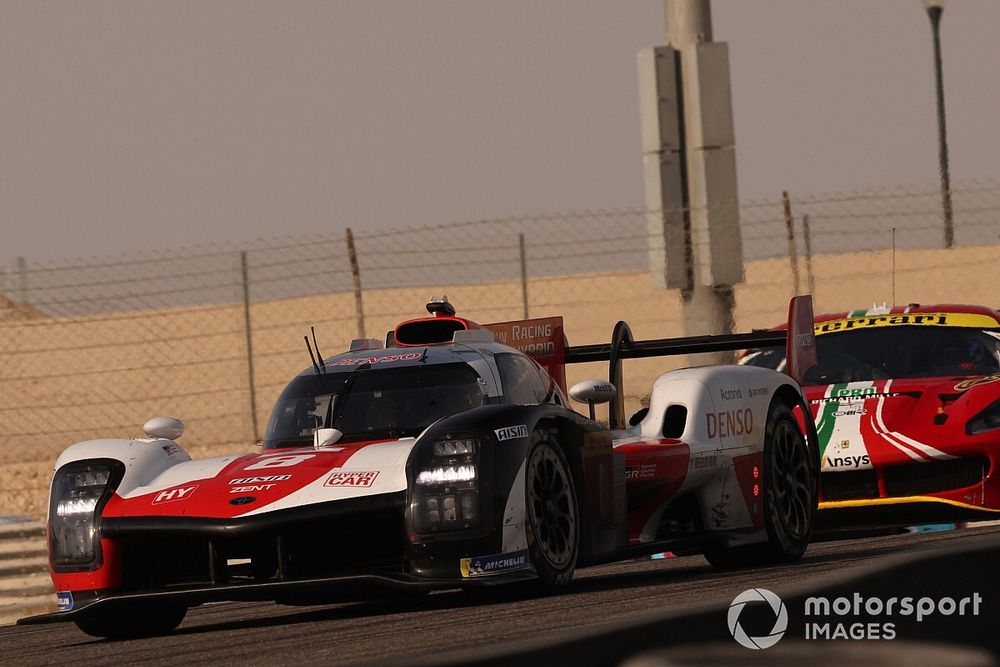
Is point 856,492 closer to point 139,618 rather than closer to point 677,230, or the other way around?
point 139,618

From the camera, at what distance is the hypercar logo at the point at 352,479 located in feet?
22.6

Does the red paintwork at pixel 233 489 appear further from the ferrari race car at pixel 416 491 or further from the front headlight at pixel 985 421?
the front headlight at pixel 985 421

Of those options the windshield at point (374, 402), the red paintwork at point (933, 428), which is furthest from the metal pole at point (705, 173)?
the windshield at point (374, 402)

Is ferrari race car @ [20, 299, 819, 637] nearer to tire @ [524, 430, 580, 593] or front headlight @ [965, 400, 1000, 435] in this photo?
tire @ [524, 430, 580, 593]

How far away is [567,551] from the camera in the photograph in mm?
7238

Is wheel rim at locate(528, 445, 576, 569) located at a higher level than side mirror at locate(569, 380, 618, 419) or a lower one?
lower

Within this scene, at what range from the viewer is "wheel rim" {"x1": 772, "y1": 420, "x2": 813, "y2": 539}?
8.93 meters

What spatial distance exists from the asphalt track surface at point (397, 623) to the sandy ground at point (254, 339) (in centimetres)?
509

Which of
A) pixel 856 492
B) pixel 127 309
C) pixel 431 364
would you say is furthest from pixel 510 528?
pixel 127 309

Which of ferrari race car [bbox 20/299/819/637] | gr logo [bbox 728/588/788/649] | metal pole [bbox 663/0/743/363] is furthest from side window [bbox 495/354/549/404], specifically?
metal pole [bbox 663/0/743/363]

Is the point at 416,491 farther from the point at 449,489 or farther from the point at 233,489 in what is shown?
the point at 233,489

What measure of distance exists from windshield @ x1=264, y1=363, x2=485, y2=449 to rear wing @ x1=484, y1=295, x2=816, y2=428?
1.33 meters

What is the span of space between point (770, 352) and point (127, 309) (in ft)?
21.1

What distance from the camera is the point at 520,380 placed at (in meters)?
8.34
